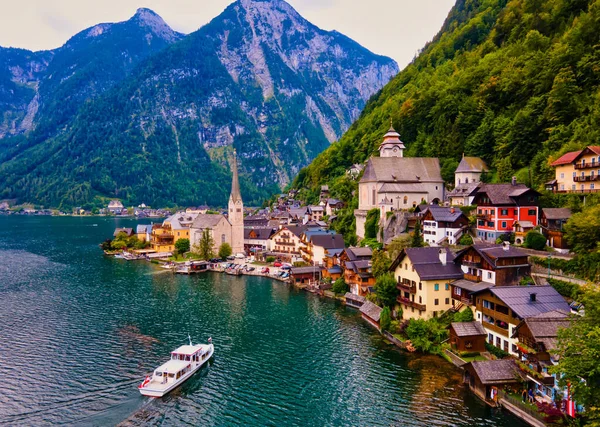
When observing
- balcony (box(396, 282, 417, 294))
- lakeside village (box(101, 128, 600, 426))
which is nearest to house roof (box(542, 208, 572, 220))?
lakeside village (box(101, 128, 600, 426))

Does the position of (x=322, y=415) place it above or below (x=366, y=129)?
below

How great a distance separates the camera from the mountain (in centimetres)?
5694

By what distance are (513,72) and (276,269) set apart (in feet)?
183

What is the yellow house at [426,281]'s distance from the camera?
3928 centimetres

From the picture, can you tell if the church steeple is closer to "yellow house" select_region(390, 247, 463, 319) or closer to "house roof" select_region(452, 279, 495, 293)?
"yellow house" select_region(390, 247, 463, 319)

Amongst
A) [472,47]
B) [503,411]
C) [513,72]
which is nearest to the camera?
[503,411]

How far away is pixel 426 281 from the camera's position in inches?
1539

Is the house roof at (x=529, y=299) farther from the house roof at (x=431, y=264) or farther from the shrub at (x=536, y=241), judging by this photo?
the shrub at (x=536, y=241)

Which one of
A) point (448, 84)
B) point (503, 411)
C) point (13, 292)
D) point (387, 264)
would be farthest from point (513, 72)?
point (13, 292)

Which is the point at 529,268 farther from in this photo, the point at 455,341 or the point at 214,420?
the point at 214,420

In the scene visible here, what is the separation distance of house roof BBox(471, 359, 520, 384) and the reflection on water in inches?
76.2

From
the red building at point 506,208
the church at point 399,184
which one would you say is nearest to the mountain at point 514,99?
the church at point 399,184

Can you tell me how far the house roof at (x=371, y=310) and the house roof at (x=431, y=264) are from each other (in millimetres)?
7354

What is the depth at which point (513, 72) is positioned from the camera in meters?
71.6
